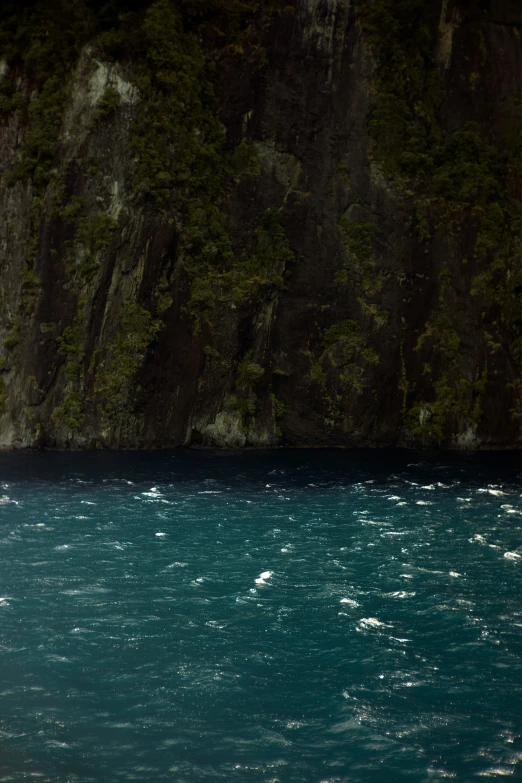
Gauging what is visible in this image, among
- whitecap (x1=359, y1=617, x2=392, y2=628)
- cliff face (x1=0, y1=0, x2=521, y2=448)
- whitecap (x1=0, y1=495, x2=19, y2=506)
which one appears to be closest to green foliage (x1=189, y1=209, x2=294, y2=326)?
cliff face (x1=0, y1=0, x2=521, y2=448)

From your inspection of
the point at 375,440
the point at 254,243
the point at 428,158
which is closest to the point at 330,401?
the point at 375,440

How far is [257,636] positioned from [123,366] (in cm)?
2456

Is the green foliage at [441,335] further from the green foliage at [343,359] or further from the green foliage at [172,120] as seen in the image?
the green foliage at [172,120]

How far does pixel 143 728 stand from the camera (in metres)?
12.1

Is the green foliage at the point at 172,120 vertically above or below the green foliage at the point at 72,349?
above

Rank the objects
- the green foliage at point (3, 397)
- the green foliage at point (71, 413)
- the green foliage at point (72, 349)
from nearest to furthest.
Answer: the green foliage at point (71, 413) < the green foliage at point (3, 397) < the green foliage at point (72, 349)

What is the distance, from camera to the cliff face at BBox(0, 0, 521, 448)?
126 ft

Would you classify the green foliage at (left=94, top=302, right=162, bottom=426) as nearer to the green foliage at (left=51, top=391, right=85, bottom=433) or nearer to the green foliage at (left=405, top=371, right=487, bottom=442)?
the green foliage at (left=51, top=391, right=85, bottom=433)

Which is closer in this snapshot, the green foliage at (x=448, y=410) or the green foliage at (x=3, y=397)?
the green foliage at (x=3, y=397)

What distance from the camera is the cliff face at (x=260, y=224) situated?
38.5 meters

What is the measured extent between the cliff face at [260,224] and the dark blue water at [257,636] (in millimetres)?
11720

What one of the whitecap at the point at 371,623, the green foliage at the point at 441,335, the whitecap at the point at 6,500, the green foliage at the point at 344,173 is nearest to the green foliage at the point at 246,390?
the green foliage at the point at 441,335

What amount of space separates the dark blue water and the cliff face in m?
11.7

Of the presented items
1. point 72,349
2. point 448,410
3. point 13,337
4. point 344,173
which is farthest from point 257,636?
point 344,173
